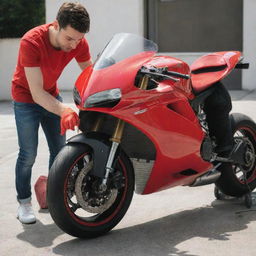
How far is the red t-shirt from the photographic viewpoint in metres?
4.72

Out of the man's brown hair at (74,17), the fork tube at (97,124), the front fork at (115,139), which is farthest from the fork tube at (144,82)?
the man's brown hair at (74,17)

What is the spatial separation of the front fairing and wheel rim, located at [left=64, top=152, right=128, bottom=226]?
412mm

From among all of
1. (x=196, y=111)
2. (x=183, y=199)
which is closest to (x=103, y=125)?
(x=196, y=111)

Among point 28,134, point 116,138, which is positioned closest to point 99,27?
point 28,134

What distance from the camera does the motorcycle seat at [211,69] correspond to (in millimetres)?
5078

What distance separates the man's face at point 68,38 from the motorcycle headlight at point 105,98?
1.54 feet

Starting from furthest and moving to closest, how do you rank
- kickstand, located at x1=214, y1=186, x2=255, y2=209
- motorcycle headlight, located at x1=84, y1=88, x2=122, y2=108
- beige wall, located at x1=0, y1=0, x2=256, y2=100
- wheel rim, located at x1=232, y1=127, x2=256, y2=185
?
beige wall, located at x1=0, y1=0, x2=256, y2=100
wheel rim, located at x1=232, y1=127, x2=256, y2=185
kickstand, located at x1=214, y1=186, x2=255, y2=209
motorcycle headlight, located at x1=84, y1=88, x2=122, y2=108

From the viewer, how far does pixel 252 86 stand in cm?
1434

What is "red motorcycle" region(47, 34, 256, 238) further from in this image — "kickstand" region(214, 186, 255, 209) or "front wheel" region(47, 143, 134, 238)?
"kickstand" region(214, 186, 255, 209)

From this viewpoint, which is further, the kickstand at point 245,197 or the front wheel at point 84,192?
the kickstand at point 245,197

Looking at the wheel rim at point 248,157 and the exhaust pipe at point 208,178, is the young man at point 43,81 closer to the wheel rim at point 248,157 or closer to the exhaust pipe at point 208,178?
the exhaust pipe at point 208,178

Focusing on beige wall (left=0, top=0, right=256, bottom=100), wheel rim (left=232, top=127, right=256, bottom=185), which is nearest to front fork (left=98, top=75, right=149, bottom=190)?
wheel rim (left=232, top=127, right=256, bottom=185)

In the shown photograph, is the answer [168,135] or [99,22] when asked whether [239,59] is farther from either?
[99,22]

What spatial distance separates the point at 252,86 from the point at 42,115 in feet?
32.0
